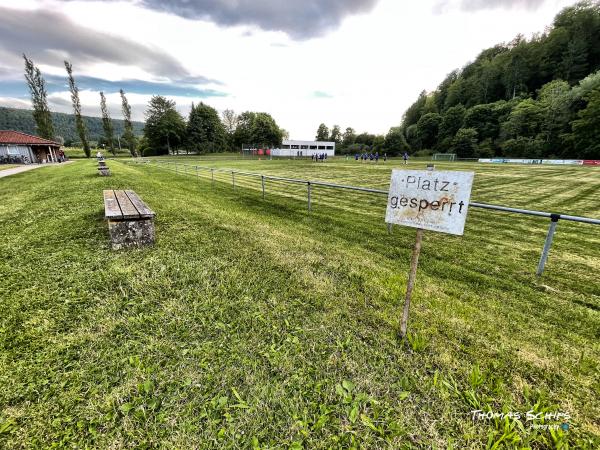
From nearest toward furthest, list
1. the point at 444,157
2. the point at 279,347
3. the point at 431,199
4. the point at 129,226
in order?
1. the point at 431,199
2. the point at 279,347
3. the point at 129,226
4. the point at 444,157

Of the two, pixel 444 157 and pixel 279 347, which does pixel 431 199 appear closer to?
pixel 279 347

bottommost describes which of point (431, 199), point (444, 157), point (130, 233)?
point (130, 233)

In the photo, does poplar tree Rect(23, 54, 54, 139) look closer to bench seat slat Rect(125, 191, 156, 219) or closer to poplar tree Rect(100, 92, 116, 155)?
poplar tree Rect(100, 92, 116, 155)

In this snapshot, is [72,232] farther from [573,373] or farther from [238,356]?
[573,373]

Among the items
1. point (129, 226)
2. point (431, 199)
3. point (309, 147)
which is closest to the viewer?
point (431, 199)

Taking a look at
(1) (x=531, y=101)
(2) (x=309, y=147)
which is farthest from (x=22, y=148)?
(1) (x=531, y=101)

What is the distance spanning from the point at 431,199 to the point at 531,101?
83022mm

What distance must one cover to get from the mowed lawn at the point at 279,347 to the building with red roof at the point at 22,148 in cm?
4213

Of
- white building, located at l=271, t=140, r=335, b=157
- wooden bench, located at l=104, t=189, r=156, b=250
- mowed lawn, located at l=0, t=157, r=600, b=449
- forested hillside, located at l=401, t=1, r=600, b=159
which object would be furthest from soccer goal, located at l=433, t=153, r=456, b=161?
wooden bench, located at l=104, t=189, r=156, b=250

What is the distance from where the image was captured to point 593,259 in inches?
192

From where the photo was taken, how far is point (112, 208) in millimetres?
4105

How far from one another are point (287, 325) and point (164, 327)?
48.7 inches

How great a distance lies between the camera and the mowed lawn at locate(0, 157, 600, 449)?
67.6 inches

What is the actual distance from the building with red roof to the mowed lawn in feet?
138
